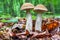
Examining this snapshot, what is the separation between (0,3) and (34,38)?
17.9 feet

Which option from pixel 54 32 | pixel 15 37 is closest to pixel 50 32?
pixel 54 32

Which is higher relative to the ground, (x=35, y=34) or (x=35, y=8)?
(x=35, y=8)

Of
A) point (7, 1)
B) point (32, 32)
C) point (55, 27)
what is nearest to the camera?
point (32, 32)

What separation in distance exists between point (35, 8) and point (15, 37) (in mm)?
588

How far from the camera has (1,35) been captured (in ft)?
11.8

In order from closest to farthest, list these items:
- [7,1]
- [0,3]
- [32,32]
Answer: [32,32] < [7,1] < [0,3]

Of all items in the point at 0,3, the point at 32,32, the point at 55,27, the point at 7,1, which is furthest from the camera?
the point at 0,3

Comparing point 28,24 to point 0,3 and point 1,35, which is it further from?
point 0,3

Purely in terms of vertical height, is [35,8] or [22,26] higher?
[35,8]

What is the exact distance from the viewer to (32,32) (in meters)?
3.72

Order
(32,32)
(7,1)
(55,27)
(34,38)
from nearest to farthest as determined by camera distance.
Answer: (34,38)
(32,32)
(55,27)
(7,1)

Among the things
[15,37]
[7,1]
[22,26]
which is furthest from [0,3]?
[15,37]

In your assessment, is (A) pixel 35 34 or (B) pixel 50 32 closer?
(A) pixel 35 34

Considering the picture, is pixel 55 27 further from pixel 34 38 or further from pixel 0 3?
pixel 0 3
